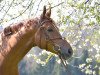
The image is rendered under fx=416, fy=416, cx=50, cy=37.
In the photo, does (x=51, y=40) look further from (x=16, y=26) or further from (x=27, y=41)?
(x=16, y=26)

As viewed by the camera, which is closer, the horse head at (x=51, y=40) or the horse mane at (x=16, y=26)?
the horse head at (x=51, y=40)

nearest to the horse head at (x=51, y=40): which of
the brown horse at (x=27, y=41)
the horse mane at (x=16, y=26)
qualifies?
the brown horse at (x=27, y=41)

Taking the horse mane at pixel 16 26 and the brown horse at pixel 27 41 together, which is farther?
the horse mane at pixel 16 26

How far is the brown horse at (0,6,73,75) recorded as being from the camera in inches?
223

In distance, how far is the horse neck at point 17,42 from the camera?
5727mm

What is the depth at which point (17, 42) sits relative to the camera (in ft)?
18.9

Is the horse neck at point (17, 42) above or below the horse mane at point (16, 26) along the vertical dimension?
below

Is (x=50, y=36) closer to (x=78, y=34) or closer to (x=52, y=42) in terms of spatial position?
(x=52, y=42)

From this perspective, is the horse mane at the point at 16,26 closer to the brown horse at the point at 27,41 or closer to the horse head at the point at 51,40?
the brown horse at the point at 27,41

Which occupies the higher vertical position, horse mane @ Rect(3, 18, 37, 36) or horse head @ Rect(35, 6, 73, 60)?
horse mane @ Rect(3, 18, 37, 36)

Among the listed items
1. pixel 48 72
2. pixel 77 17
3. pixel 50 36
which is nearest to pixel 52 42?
pixel 50 36

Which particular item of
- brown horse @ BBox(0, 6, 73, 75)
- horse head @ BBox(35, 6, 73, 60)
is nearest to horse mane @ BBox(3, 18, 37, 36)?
brown horse @ BBox(0, 6, 73, 75)

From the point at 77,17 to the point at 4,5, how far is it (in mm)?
2297

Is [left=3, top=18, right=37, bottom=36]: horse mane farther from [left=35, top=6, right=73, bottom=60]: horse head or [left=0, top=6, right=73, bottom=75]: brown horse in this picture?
[left=35, top=6, right=73, bottom=60]: horse head
